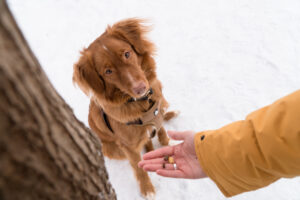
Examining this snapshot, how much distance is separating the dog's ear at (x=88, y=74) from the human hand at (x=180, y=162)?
2.89 ft

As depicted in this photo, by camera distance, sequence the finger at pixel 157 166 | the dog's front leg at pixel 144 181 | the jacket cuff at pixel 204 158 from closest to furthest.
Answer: the jacket cuff at pixel 204 158
the finger at pixel 157 166
the dog's front leg at pixel 144 181

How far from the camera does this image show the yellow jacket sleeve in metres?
1.14

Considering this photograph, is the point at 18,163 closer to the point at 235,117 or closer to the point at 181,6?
the point at 235,117

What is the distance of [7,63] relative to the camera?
486 mm

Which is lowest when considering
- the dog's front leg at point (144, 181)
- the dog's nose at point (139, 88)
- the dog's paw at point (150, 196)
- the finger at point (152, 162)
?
the dog's paw at point (150, 196)

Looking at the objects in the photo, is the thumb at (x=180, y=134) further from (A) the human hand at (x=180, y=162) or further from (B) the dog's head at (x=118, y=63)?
(B) the dog's head at (x=118, y=63)

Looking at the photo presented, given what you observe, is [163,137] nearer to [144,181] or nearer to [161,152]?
[144,181]

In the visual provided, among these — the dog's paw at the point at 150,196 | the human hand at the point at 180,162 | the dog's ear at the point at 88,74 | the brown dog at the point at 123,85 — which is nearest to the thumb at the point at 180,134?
the human hand at the point at 180,162

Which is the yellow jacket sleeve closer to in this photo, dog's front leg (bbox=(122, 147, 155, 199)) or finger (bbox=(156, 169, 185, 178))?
finger (bbox=(156, 169, 185, 178))

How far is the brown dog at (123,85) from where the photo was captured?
1.88 m

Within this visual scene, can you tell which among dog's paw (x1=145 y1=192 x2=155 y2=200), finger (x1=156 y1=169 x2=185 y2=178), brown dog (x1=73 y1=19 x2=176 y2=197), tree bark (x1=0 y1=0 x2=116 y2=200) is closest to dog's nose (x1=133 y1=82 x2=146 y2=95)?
brown dog (x1=73 y1=19 x2=176 y2=197)

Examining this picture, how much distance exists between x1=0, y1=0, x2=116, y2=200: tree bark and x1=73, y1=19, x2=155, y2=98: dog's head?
3.64 ft

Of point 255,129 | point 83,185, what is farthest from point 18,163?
point 255,129

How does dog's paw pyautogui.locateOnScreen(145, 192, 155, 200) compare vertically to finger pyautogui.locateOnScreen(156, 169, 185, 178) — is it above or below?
below
